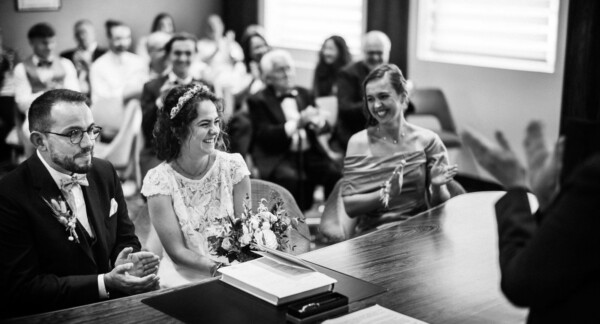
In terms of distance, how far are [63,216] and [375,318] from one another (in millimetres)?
1232

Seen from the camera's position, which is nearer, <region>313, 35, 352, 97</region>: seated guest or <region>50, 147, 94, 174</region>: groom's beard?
<region>50, 147, 94, 174</region>: groom's beard

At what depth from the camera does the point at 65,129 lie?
9.65ft

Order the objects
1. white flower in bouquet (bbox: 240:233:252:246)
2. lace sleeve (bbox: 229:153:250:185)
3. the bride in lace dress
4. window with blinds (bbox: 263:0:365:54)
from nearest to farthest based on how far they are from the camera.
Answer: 1. white flower in bouquet (bbox: 240:233:252:246)
2. the bride in lace dress
3. lace sleeve (bbox: 229:153:250:185)
4. window with blinds (bbox: 263:0:365:54)

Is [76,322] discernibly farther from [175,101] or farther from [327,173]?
[327,173]

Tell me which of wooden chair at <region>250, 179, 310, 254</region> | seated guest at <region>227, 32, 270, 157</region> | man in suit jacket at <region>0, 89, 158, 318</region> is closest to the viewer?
man in suit jacket at <region>0, 89, 158, 318</region>

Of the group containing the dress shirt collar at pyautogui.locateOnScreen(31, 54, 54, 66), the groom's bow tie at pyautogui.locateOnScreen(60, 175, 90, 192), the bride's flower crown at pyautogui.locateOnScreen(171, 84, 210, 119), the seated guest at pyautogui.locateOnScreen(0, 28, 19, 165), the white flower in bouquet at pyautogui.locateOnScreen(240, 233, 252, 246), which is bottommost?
the seated guest at pyautogui.locateOnScreen(0, 28, 19, 165)

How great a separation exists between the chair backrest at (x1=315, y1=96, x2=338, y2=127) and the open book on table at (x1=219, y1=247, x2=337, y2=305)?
12.9 ft

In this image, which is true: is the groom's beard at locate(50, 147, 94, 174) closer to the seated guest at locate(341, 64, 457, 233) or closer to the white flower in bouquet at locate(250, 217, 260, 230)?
the white flower in bouquet at locate(250, 217, 260, 230)

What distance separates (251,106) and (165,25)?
452cm

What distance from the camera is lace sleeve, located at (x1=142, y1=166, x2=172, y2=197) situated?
134 inches

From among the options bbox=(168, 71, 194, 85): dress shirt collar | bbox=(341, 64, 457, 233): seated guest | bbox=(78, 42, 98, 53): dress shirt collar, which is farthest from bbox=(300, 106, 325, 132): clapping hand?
bbox=(78, 42, 98, 53): dress shirt collar

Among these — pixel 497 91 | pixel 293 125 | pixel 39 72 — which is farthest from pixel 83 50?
pixel 497 91

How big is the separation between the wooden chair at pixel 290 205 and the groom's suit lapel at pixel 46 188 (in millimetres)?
911

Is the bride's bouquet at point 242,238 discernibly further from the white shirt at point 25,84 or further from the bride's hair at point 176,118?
the white shirt at point 25,84
